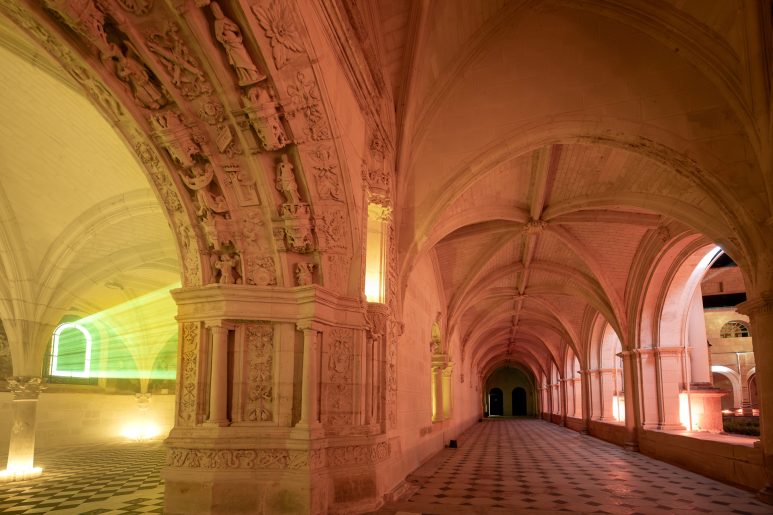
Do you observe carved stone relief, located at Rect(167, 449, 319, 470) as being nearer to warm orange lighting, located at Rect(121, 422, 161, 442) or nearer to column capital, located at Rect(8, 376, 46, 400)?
column capital, located at Rect(8, 376, 46, 400)

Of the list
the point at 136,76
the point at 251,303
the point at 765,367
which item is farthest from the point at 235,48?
the point at 765,367

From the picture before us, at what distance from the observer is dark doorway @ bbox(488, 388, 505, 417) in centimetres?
4906

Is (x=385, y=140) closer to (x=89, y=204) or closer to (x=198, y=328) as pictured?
(x=198, y=328)

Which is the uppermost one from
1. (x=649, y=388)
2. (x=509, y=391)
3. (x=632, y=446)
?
(x=649, y=388)

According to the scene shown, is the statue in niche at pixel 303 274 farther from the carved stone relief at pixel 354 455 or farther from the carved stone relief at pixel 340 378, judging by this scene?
the carved stone relief at pixel 354 455

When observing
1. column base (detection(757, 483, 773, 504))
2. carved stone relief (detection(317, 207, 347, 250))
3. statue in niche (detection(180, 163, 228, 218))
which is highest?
statue in niche (detection(180, 163, 228, 218))

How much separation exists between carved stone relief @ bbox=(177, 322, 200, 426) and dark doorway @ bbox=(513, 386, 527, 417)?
45.6m

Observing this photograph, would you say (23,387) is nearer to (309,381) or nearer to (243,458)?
(243,458)

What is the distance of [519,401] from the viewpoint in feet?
159

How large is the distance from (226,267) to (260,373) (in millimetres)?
1153

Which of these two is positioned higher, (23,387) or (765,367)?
(765,367)

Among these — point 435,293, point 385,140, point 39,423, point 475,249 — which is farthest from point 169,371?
point 385,140

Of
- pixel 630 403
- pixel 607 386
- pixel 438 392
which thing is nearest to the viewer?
pixel 630 403

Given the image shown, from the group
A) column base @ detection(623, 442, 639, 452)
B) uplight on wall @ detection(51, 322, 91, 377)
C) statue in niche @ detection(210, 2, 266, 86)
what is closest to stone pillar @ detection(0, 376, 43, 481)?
uplight on wall @ detection(51, 322, 91, 377)
